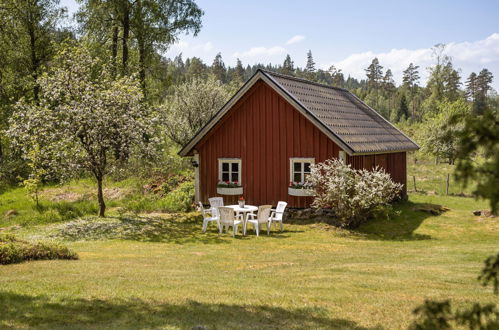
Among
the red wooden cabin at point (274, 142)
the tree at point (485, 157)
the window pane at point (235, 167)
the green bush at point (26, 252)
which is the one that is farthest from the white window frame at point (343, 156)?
the tree at point (485, 157)

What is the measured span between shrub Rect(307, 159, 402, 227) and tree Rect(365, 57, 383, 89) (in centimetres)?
9773

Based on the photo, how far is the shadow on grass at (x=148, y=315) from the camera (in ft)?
21.2

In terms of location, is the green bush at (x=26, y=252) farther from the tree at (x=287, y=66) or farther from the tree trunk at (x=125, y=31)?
the tree at (x=287, y=66)

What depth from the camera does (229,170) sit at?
19.9 metres

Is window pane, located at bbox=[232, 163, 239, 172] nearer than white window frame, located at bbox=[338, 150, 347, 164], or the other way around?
white window frame, located at bbox=[338, 150, 347, 164]

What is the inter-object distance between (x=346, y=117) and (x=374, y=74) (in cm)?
9536

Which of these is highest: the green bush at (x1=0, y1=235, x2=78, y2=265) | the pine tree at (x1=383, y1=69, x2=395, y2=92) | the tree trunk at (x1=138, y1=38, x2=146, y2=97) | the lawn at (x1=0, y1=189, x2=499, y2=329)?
the pine tree at (x1=383, y1=69, x2=395, y2=92)

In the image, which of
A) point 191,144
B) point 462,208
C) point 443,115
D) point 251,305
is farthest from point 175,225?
point 443,115

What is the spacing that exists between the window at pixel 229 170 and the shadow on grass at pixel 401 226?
579 centimetres

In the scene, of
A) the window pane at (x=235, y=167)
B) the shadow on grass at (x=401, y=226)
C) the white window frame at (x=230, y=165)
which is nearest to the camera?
the shadow on grass at (x=401, y=226)

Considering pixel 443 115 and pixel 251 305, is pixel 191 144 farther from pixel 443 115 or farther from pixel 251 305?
pixel 443 115

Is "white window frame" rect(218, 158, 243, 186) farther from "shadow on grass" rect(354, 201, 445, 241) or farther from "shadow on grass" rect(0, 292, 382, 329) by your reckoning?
"shadow on grass" rect(0, 292, 382, 329)

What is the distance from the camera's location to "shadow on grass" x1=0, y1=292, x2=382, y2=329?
6.47 metres

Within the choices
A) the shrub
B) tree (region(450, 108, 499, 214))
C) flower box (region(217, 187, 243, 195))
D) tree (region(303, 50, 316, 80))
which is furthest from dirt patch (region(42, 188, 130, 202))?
tree (region(303, 50, 316, 80))
